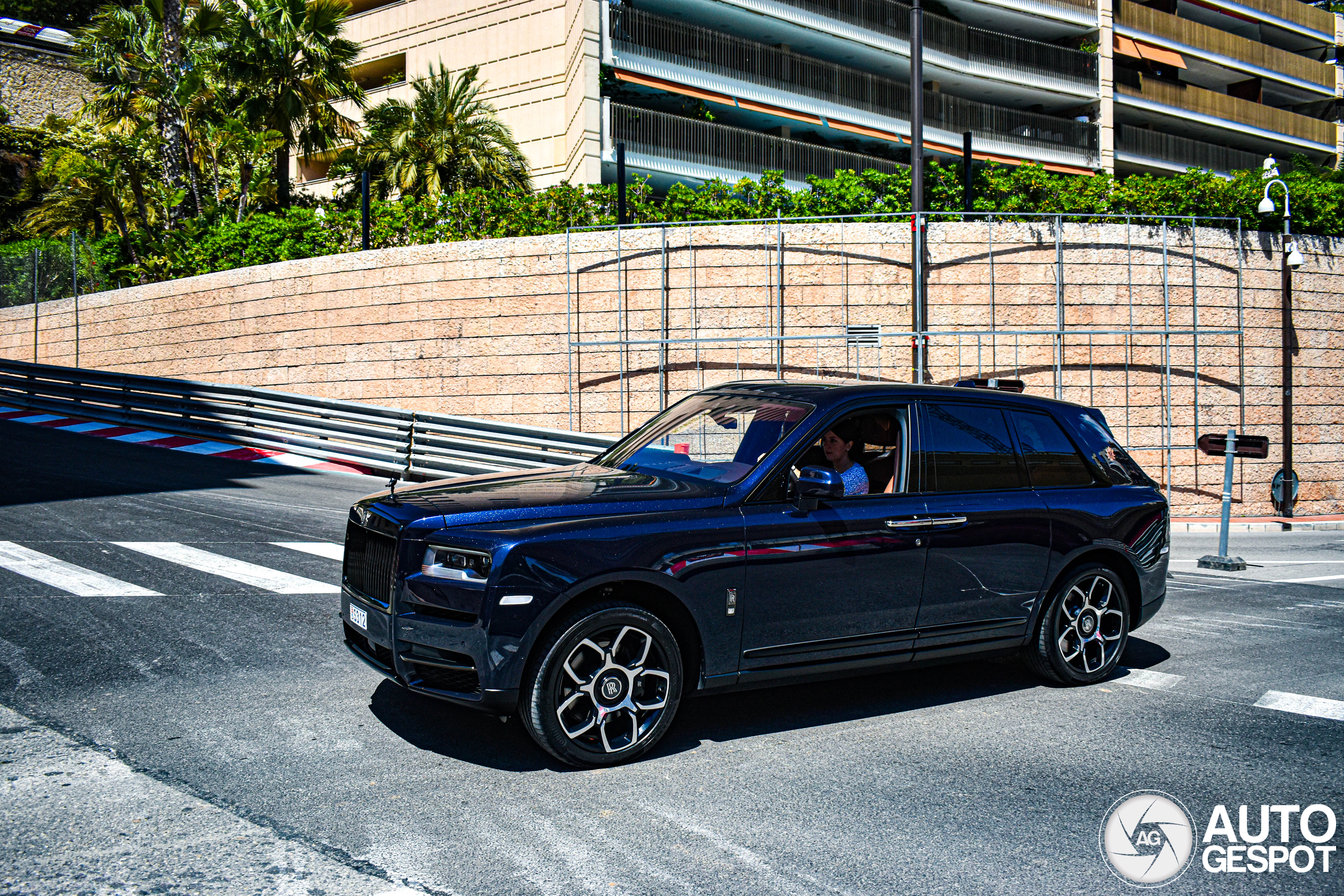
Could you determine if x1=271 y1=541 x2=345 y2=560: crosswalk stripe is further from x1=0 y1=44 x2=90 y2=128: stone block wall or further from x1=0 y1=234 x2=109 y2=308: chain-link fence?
x1=0 y1=44 x2=90 y2=128: stone block wall

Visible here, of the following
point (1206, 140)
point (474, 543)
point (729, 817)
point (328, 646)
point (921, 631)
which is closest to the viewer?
point (729, 817)

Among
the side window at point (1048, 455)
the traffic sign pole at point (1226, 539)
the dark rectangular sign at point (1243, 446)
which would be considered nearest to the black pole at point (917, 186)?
the dark rectangular sign at point (1243, 446)

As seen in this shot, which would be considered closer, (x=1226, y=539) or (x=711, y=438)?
(x=711, y=438)

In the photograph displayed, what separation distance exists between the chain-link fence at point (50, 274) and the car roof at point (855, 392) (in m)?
21.0

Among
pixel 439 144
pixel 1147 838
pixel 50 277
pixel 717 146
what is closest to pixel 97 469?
pixel 1147 838

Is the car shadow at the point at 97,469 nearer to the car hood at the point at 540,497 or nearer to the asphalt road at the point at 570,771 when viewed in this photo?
the asphalt road at the point at 570,771

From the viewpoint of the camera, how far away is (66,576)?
7.55m

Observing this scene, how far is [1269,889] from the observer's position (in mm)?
3627

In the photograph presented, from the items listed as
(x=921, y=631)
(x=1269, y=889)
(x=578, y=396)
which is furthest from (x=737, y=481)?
(x=578, y=396)

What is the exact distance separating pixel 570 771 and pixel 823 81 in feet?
101

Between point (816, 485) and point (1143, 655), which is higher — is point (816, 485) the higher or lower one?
the higher one

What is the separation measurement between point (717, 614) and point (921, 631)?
1265mm

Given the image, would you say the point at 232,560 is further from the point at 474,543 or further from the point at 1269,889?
the point at 1269,889

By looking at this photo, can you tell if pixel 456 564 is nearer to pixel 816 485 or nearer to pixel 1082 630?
pixel 816 485
